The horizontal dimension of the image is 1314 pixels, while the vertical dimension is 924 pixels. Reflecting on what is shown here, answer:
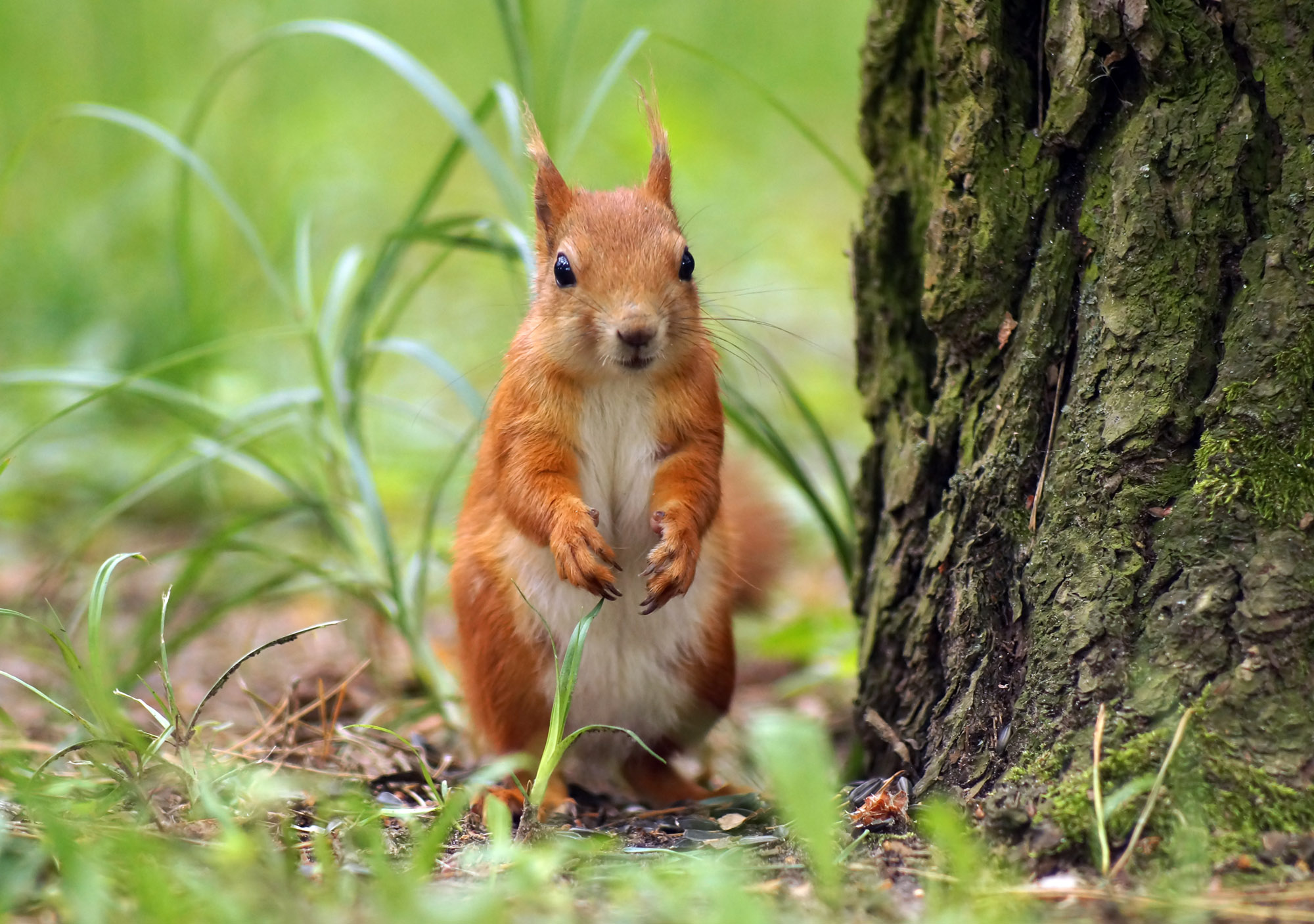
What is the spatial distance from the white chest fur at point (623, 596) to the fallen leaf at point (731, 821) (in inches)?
10.4

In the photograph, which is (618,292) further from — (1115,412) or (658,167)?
(1115,412)

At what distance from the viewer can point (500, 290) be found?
273 inches

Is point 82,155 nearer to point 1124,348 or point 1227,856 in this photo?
point 1124,348

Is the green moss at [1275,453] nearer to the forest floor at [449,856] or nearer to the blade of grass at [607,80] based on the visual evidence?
the forest floor at [449,856]

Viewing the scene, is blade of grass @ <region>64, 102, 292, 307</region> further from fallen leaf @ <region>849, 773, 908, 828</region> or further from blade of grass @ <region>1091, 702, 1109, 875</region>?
blade of grass @ <region>1091, 702, 1109, 875</region>

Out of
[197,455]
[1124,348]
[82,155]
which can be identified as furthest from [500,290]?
[1124,348]

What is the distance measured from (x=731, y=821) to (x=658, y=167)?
Answer: 4.23 ft

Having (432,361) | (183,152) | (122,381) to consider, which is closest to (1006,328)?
(432,361)

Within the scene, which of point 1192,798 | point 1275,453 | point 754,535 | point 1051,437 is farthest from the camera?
point 754,535

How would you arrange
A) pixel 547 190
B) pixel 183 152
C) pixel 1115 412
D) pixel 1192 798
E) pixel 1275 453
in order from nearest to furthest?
pixel 1192 798
pixel 1275 453
pixel 1115 412
pixel 547 190
pixel 183 152

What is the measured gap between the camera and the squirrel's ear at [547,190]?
255 centimetres

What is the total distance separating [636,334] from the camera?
221 cm

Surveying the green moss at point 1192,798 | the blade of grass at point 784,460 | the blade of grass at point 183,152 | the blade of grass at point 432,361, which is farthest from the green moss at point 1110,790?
the blade of grass at point 183,152

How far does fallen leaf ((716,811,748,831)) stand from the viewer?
2.38 meters
